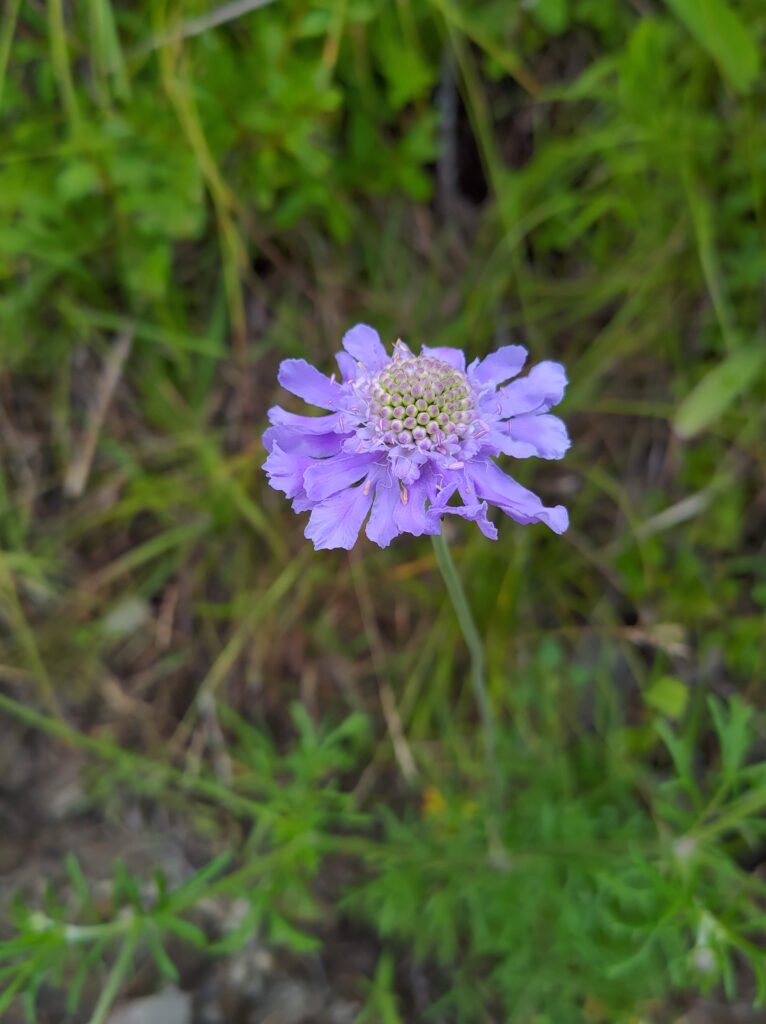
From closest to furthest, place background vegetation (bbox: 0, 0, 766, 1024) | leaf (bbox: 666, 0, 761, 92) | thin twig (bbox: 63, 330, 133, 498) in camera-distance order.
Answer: leaf (bbox: 666, 0, 761, 92), background vegetation (bbox: 0, 0, 766, 1024), thin twig (bbox: 63, 330, 133, 498)

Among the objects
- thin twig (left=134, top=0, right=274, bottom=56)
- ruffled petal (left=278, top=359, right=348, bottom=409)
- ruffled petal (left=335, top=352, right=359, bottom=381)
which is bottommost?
ruffled petal (left=278, top=359, right=348, bottom=409)

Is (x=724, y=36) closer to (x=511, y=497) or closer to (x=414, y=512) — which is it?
(x=511, y=497)

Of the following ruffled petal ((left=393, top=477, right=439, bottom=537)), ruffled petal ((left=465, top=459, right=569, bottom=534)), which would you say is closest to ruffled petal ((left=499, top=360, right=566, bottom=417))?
ruffled petal ((left=465, top=459, right=569, bottom=534))

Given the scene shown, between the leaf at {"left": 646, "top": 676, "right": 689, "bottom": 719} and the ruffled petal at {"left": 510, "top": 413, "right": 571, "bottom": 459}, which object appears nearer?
the ruffled petal at {"left": 510, "top": 413, "right": 571, "bottom": 459}

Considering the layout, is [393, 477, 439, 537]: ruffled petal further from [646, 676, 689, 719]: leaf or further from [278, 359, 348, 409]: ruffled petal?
[646, 676, 689, 719]: leaf

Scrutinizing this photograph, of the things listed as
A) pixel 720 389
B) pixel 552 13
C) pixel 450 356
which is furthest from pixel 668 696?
pixel 552 13

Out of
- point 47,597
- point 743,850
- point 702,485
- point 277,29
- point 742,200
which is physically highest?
point 277,29

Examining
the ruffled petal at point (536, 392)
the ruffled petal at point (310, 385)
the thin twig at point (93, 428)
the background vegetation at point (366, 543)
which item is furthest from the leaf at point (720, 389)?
the thin twig at point (93, 428)

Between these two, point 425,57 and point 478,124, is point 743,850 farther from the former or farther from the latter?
point 425,57

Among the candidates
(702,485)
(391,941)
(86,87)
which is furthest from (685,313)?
(391,941)
